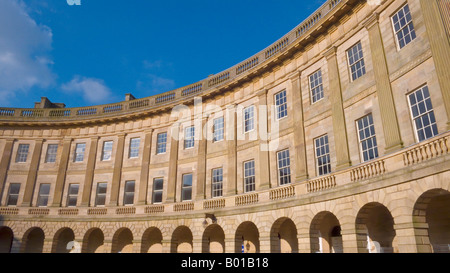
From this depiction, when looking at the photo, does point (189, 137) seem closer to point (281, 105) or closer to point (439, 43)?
point (281, 105)

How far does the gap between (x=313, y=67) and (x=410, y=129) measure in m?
7.96

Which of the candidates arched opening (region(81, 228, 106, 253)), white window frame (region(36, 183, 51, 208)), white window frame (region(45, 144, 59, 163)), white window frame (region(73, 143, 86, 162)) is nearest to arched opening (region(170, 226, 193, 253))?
arched opening (region(81, 228, 106, 253))

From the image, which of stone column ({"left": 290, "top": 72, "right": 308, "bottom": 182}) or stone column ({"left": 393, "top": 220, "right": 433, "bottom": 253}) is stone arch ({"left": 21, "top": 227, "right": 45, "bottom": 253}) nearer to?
stone column ({"left": 290, "top": 72, "right": 308, "bottom": 182})

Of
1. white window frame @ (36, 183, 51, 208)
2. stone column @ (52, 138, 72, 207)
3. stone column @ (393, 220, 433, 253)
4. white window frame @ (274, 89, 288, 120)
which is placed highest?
white window frame @ (274, 89, 288, 120)

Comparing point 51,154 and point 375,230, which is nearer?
point 375,230

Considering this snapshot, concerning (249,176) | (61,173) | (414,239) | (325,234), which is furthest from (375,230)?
(61,173)

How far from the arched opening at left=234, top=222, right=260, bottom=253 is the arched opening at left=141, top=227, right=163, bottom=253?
7.59m

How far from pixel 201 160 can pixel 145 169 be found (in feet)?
18.6

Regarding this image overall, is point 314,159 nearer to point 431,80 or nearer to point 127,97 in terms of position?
point 431,80

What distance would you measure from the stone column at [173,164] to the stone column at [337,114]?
45.6 ft

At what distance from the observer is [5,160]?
101 feet

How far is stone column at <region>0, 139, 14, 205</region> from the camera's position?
30.0 m

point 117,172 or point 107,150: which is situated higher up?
point 107,150

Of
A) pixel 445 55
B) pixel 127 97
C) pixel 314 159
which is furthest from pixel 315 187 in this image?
pixel 127 97
